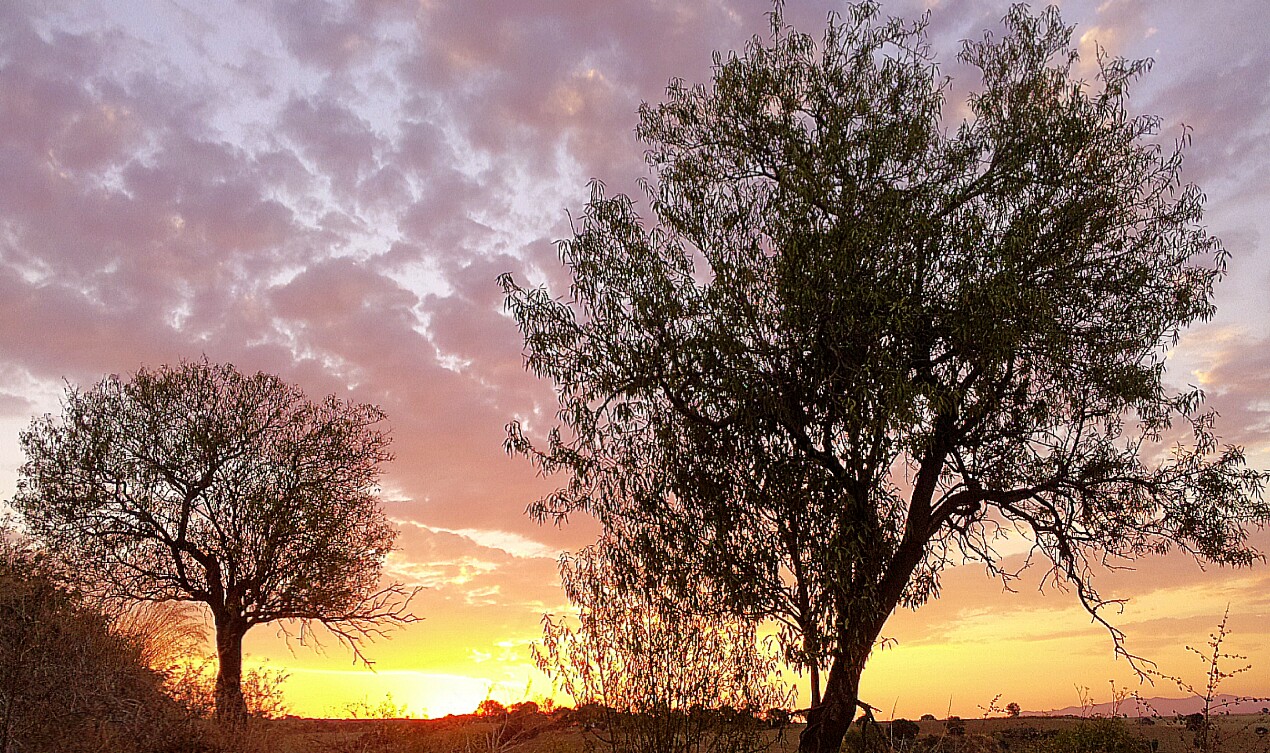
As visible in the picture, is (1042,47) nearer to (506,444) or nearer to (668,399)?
(668,399)

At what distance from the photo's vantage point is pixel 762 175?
15.6 m

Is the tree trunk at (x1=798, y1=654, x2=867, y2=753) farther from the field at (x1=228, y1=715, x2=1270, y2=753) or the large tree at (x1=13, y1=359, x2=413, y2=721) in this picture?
the large tree at (x1=13, y1=359, x2=413, y2=721)

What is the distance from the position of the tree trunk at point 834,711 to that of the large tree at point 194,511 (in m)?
14.0

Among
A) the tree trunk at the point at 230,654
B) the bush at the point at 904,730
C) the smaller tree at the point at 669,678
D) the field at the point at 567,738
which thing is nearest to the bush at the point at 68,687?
the field at the point at 567,738

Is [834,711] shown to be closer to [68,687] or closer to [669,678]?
[669,678]

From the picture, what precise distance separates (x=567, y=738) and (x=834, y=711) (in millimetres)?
5037

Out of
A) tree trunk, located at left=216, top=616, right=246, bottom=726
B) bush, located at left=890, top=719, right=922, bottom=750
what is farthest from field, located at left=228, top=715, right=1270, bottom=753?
tree trunk, located at left=216, top=616, right=246, bottom=726

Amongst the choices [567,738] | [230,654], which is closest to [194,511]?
[230,654]

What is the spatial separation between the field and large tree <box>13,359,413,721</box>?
3.72 meters

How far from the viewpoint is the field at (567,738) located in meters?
15.3

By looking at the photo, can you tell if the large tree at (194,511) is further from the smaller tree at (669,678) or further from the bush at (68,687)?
the smaller tree at (669,678)

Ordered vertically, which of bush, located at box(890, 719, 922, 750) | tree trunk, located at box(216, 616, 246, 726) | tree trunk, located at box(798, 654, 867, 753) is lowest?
bush, located at box(890, 719, 922, 750)

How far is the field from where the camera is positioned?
1532cm

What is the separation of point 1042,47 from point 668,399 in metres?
9.16
